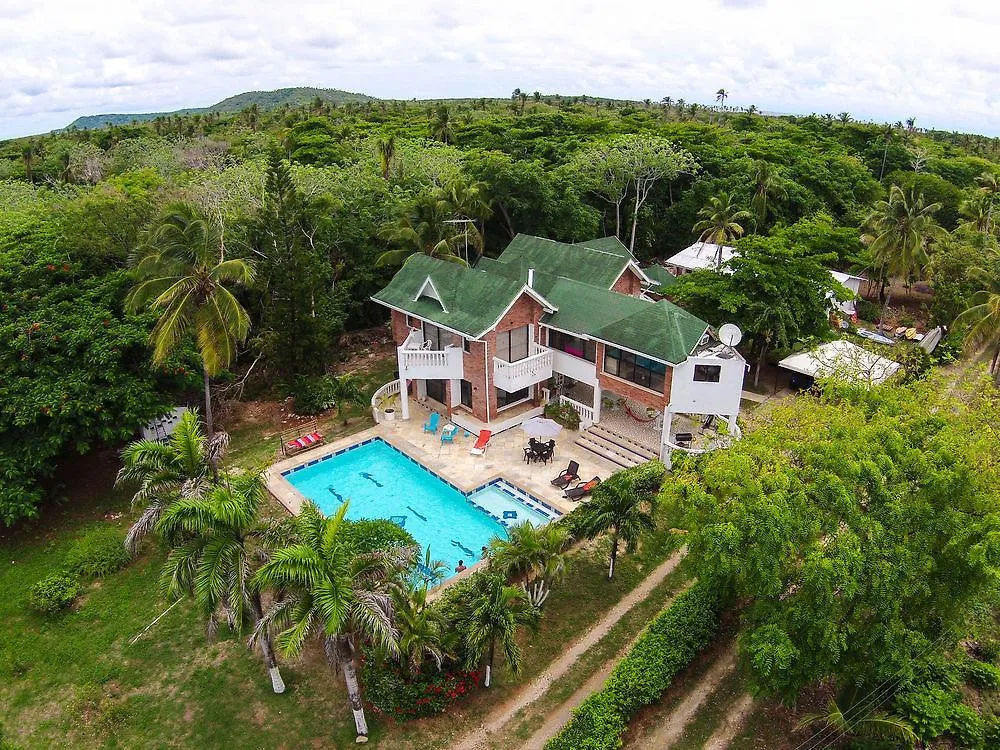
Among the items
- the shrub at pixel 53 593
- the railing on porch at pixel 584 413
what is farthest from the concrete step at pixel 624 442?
the shrub at pixel 53 593

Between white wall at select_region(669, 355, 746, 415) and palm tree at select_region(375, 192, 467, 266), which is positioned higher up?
palm tree at select_region(375, 192, 467, 266)

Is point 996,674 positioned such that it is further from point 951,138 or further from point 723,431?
point 951,138

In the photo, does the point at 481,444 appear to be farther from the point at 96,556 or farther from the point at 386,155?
the point at 386,155

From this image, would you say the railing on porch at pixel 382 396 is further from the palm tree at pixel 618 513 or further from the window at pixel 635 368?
the palm tree at pixel 618 513

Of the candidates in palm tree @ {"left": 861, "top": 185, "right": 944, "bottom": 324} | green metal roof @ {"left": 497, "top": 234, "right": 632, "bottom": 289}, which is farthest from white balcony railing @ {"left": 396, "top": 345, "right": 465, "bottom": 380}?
palm tree @ {"left": 861, "top": 185, "right": 944, "bottom": 324}

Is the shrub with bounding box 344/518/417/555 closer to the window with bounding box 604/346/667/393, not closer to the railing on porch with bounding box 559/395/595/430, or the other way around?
the railing on porch with bounding box 559/395/595/430
